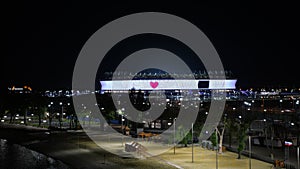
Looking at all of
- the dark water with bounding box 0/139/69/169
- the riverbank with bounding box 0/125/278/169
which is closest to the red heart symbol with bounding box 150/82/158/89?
the riverbank with bounding box 0/125/278/169

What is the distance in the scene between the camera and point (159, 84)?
68.8 metres

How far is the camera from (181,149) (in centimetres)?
1430

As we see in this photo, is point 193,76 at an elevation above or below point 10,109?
above

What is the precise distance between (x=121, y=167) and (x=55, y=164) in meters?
2.32

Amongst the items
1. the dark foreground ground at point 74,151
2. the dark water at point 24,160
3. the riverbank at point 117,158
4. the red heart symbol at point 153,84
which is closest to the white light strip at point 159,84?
the red heart symbol at point 153,84

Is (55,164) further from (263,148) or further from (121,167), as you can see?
(263,148)

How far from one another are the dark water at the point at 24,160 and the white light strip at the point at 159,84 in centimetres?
5222

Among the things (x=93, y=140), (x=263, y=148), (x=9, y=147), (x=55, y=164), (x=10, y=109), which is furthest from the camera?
(x=10, y=109)

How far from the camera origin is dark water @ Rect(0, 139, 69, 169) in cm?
1164

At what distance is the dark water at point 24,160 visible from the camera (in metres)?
11.6

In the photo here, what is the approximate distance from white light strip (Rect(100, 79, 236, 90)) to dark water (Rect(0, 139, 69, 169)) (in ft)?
171

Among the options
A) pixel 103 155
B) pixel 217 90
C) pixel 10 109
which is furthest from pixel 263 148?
pixel 217 90

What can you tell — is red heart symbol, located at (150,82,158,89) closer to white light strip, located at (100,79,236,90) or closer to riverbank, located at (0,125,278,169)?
white light strip, located at (100,79,236,90)

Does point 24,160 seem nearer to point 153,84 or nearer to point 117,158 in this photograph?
point 117,158
